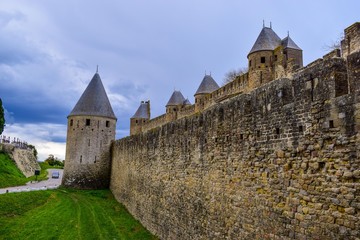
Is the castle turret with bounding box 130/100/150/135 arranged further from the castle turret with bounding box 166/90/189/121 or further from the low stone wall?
the low stone wall

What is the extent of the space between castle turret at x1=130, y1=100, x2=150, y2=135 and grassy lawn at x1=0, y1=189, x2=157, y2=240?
21.6 m

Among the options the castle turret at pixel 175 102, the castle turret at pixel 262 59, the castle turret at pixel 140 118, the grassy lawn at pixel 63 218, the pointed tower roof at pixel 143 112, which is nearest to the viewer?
the grassy lawn at pixel 63 218

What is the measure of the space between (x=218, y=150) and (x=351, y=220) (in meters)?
4.30

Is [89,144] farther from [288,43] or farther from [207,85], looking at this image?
[288,43]

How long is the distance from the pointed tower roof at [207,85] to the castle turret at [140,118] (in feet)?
40.1

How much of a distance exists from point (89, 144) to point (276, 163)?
23.7 meters

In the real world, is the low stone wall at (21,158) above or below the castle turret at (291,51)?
below

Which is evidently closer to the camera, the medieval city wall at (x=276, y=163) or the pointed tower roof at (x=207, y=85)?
the medieval city wall at (x=276, y=163)

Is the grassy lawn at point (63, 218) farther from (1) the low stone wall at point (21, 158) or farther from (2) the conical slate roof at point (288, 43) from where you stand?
(1) the low stone wall at point (21, 158)

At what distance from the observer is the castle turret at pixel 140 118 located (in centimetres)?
4377

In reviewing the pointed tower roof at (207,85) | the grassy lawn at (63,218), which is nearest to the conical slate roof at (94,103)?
the grassy lawn at (63,218)

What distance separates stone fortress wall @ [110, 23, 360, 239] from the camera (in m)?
4.84

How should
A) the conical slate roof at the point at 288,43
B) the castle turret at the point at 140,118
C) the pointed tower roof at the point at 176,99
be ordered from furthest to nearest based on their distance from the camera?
the castle turret at the point at 140,118
the pointed tower roof at the point at 176,99
the conical slate roof at the point at 288,43

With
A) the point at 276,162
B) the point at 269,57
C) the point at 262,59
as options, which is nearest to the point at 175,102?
the point at 262,59
